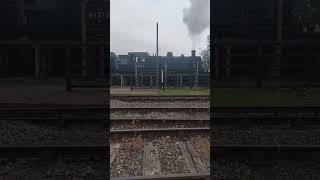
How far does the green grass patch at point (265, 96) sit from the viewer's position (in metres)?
3.45

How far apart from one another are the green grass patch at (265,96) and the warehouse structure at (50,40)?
1133mm

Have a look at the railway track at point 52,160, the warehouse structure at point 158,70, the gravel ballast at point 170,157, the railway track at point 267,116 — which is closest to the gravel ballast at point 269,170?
the railway track at point 267,116

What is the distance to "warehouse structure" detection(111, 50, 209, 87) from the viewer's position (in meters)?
27.3

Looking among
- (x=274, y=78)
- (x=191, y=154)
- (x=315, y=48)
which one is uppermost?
(x=315, y=48)

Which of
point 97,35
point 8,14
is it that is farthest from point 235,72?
point 8,14

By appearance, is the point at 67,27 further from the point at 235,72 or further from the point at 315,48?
the point at 315,48

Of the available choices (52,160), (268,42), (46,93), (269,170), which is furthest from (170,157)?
(268,42)

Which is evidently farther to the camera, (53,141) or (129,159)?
(129,159)

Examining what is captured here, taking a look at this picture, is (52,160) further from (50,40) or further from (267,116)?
(267,116)

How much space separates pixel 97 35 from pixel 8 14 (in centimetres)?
88

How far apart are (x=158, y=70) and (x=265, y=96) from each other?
24.9 m

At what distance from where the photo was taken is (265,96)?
3480 mm

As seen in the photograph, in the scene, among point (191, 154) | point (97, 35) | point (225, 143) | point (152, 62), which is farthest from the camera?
point (152, 62)

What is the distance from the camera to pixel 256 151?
12.1 ft
